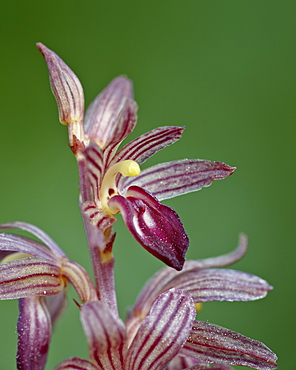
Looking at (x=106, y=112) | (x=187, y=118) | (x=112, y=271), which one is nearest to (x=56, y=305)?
(x=112, y=271)

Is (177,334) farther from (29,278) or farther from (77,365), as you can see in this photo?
(29,278)

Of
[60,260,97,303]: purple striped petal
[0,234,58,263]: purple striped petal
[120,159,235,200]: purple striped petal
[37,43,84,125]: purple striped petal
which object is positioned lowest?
[60,260,97,303]: purple striped petal

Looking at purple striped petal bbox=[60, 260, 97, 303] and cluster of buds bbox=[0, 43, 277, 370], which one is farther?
purple striped petal bbox=[60, 260, 97, 303]

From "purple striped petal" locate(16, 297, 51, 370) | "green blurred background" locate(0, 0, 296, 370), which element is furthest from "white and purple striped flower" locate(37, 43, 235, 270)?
"green blurred background" locate(0, 0, 296, 370)

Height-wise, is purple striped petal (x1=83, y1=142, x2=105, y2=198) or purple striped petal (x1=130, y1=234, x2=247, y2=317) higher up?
purple striped petal (x1=83, y1=142, x2=105, y2=198)

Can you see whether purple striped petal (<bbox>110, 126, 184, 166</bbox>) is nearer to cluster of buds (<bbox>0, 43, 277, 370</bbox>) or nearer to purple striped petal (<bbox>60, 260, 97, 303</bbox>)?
cluster of buds (<bbox>0, 43, 277, 370</bbox>)

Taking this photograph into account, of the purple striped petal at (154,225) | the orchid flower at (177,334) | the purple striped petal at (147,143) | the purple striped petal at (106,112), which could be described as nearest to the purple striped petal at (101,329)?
the orchid flower at (177,334)

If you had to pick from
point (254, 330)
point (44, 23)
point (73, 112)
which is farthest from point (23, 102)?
point (73, 112)
